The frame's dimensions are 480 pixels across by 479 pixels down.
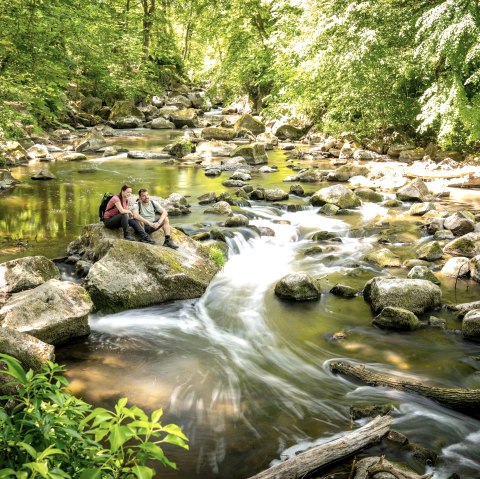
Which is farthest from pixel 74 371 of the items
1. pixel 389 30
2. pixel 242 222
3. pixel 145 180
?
pixel 389 30

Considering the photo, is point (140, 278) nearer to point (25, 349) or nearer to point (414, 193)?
point (25, 349)

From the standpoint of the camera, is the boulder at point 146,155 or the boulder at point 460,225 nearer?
the boulder at point 460,225

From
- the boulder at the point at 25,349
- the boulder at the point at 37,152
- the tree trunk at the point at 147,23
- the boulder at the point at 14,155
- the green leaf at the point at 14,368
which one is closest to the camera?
the green leaf at the point at 14,368

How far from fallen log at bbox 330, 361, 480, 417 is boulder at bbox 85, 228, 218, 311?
3081 millimetres

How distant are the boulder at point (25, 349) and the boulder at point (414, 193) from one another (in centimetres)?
1190

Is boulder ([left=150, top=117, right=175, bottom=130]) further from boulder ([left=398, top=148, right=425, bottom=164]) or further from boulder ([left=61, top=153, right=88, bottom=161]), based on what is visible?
boulder ([left=398, top=148, right=425, bottom=164])

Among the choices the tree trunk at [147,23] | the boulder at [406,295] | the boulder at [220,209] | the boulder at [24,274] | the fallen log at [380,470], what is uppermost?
the tree trunk at [147,23]

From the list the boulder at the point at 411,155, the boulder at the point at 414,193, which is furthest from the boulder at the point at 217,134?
the boulder at the point at 414,193

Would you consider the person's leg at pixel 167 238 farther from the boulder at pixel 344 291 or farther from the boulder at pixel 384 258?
the boulder at pixel 384 258

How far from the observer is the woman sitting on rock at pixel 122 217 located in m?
8.87

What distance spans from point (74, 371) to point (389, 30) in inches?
548

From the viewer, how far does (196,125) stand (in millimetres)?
30578

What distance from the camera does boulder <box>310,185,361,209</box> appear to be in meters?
13.4

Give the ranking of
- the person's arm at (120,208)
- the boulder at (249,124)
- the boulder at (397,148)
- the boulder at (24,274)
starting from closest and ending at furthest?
the boulder at (24,274) < the person's arm at (120,208) < the boulder at (397,148) < the boulder at (249,124)
